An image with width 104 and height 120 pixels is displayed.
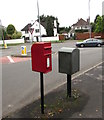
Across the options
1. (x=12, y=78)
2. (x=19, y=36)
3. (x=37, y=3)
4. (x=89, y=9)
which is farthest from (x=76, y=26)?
(x=12, y=78)

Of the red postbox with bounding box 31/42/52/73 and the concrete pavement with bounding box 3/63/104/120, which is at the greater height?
the red postbox with bounding box 31/42/52/73

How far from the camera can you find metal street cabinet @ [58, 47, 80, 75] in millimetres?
4555

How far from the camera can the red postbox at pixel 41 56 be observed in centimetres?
375

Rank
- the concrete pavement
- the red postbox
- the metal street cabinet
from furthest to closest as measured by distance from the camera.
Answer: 1. the metal street cabinet
2. the concrete pavement
3. the red postbox

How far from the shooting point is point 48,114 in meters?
3.91

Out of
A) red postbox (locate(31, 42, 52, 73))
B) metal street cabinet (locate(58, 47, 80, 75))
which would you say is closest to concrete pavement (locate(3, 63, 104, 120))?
metal street cabinet (locate(58, 47, 80, 75))

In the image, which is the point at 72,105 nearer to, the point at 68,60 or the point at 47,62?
the point at 68,60

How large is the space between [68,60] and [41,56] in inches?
41.9

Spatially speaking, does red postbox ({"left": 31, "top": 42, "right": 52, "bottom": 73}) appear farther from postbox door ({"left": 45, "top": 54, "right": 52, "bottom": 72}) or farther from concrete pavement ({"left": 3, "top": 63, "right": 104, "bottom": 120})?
concrete pavement ({"left": 3, "top": 63, "right": 104, "bottom": 120})

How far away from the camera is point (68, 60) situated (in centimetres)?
459

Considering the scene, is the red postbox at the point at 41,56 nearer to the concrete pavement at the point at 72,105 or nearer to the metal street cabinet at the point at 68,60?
the metal street cabinet at the point at 68,60

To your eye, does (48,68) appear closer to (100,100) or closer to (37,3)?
(100,100)

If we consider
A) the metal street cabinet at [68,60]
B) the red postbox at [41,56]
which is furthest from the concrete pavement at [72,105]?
the red postbox at [41,56]

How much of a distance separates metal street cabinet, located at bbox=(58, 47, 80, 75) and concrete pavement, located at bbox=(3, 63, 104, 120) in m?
0.80
